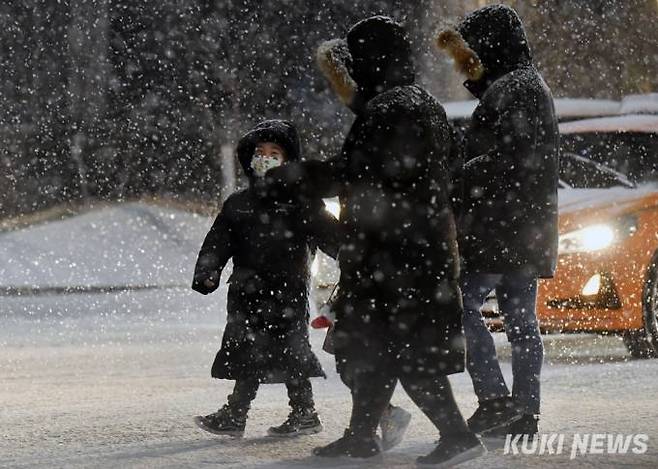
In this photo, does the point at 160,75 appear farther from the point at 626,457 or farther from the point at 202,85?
the point at 626,457

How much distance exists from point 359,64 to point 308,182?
448 millimetres

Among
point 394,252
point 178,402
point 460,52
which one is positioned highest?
point 460,52

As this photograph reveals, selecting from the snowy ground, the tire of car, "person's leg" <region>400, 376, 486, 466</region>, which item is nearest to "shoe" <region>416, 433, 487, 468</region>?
"person's leg" <region>400, 376, 486, 466</region>

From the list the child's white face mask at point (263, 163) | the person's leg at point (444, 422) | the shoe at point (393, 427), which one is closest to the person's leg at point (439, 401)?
the person's leg at point (444, 422)

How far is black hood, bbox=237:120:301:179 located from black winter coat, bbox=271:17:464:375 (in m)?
0.85

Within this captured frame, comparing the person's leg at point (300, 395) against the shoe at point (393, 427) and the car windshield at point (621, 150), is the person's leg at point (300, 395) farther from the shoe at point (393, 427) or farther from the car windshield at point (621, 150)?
the car windshield at point (621, 150)

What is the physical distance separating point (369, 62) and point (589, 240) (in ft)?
11.5

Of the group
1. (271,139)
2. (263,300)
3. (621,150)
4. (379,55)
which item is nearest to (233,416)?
(263,300)

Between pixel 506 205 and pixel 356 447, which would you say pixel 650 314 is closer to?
pixel 506 205

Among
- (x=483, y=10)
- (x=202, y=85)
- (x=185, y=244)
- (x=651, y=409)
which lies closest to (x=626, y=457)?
(x=651, y=409)

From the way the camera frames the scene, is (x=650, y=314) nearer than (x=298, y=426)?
No

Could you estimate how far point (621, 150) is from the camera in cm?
952

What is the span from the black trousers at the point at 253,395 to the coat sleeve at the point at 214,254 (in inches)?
15.7

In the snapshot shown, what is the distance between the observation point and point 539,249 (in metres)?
5.55
